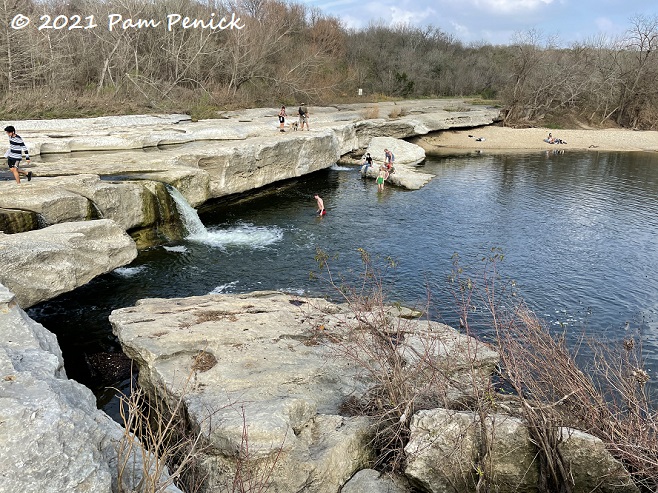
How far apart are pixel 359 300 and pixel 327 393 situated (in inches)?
58.3

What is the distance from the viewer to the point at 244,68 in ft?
116

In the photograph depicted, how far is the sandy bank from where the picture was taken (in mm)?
37094

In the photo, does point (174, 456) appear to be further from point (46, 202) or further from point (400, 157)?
point (400, 157)

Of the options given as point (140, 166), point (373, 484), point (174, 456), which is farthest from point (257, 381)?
point (140, 166)

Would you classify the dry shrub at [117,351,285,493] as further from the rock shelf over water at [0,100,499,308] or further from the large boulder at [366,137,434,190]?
the large boulder at [366,137,434,190]

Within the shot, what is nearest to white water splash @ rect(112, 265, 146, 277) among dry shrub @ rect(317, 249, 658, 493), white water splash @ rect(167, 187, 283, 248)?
white water splash @ rect(167, 187, 283, 248)

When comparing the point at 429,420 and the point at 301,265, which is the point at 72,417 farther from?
the point at 301,265

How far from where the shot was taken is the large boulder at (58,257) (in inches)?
338

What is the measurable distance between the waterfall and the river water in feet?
0.23

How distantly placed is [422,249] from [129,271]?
7.99 meters

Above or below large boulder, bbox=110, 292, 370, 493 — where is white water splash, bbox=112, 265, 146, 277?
below

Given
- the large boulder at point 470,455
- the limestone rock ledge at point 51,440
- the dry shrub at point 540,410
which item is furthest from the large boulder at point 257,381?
the limestone rock ledge at point 51,440

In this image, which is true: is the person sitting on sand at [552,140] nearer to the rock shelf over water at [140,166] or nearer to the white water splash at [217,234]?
the rock shelf over water at [140,166]

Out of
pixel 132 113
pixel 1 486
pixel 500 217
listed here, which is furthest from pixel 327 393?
pixel 132 113
